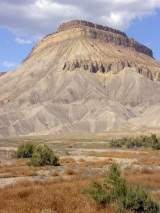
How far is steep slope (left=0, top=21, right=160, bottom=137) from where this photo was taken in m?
117

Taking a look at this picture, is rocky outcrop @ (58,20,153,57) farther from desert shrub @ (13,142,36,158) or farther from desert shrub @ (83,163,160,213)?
desert shrub @ (83,163,160,213)

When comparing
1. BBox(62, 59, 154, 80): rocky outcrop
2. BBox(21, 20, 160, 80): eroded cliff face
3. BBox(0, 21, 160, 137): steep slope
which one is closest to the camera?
BBox(0, 21, 160, 137): steep slope

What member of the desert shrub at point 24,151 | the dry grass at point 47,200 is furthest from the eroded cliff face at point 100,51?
the dry grass at point 47,200

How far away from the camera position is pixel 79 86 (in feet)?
475

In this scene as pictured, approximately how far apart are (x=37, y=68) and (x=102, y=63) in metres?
28.9

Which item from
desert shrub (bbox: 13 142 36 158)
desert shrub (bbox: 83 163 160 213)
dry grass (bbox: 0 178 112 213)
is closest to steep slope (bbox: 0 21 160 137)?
desert shrub (bbox: 13 142 36 158)

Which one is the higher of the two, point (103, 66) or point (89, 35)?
point (89, 35)

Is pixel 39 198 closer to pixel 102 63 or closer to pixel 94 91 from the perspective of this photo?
pixel 94 91

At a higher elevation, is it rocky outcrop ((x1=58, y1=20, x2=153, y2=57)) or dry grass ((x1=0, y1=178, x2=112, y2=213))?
rocky outcrop ((x1=58, y1=20, x2=153, y2=57))

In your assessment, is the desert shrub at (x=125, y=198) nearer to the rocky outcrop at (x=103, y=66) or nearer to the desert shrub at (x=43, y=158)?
the desert shrub at (x=43, y=158)

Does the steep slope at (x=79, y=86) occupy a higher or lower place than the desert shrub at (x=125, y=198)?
higher

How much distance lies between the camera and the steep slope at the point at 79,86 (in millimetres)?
116812

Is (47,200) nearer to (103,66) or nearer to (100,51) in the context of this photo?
(103,66)

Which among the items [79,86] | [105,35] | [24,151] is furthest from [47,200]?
[105,35]
